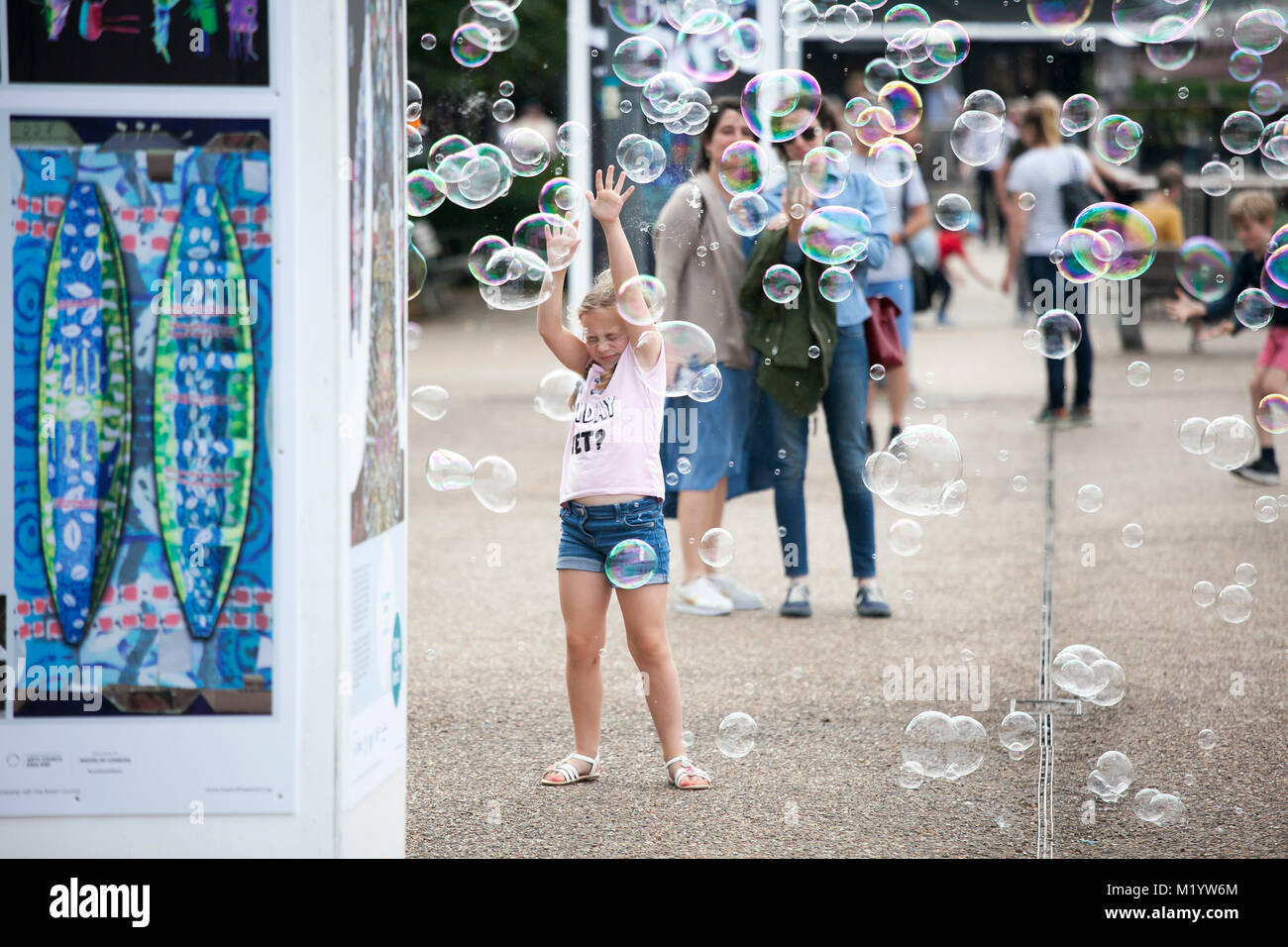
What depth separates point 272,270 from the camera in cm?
286

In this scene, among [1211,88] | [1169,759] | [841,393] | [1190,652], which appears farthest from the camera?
[1211,88]

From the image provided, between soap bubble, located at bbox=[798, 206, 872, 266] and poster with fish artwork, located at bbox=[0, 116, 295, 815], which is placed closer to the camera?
poster with fish artwork, located at bbox=[0, 116, 295, 815]

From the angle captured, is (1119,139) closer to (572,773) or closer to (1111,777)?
(1111,777)

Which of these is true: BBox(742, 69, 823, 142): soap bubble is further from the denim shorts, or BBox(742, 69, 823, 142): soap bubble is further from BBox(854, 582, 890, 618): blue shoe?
the denim shorts

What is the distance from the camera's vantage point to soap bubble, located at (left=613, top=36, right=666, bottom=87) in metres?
5.71

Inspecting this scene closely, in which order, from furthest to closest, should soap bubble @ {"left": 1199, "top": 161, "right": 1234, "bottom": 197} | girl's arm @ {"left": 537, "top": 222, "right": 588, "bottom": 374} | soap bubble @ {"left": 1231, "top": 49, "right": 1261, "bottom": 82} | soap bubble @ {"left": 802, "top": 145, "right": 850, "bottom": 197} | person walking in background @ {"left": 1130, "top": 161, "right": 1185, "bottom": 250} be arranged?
person walking in background @ {"left": 1130, "top": 161, "right": 1185, "bottom": 250} → soap bubble @ {"left": 1199, "top": 161, "right": 1234, "bottom": 197} → soap bubble @ {"left": 1231, "top": 49, "right": 1261, "bottom": 82} → soap bubble @ {"left": 802, "top": 145, "right": 850, "bottom": 197} → girl's arm @ {"left": 537, "top": 222, "right": 588, "bottom": 374}

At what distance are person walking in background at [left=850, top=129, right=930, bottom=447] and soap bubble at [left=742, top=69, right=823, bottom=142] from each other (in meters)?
1.99

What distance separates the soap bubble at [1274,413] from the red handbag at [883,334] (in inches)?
58.2

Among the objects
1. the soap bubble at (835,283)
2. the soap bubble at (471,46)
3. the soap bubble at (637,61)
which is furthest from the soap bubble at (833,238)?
the soap bubble at (471,46)

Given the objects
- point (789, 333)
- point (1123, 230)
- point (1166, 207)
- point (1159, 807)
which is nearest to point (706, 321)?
point (789, 333)

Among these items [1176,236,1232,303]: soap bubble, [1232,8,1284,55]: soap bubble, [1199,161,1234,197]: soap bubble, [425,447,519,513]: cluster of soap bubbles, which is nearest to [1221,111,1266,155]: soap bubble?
[1232,8,1284,55]: soap bubble
